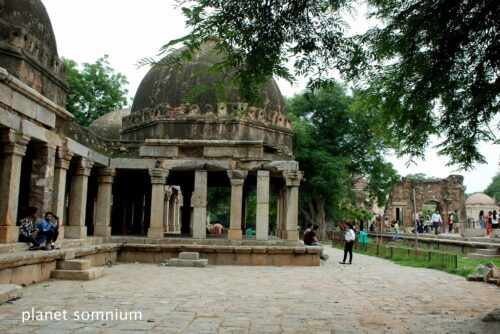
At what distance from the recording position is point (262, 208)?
13742 mm

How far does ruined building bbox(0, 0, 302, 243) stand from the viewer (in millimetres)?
9492

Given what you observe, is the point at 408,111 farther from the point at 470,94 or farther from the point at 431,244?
the point at 431,244

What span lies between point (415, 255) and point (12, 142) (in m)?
12.7

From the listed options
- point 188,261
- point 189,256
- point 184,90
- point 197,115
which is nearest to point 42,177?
point 188,261

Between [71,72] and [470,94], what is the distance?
77.4 feet

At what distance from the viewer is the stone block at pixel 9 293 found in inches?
242

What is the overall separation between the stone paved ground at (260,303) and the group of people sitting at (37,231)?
1.08 meters

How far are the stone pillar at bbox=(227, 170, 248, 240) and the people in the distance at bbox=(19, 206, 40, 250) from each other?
570 centimetres

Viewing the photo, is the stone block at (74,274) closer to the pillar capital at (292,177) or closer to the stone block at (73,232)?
the stone block at (73,232)

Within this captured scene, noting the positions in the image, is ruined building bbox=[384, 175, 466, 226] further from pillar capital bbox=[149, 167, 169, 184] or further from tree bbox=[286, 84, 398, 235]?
pillar capital bbox=[149, 167, 169, 184]

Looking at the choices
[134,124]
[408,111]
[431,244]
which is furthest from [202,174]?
[431,244]

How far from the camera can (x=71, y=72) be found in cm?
2489

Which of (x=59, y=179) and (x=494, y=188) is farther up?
(x=494, y=188)

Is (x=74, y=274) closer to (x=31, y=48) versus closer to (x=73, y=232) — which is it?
(x=73, y=232)
